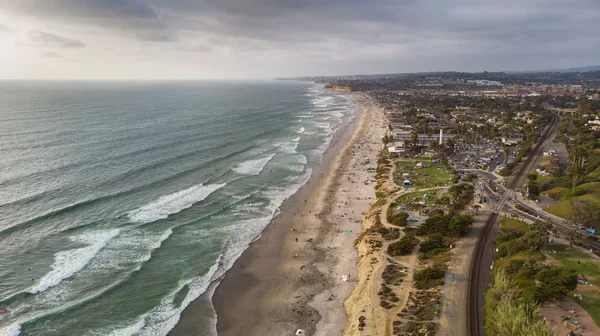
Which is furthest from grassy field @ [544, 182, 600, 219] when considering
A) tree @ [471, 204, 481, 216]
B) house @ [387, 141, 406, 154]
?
house @ [387, 141, 406, 154]

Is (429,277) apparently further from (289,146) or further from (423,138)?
(423,138)

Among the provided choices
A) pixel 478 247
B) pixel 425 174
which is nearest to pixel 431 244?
pixel 478 247

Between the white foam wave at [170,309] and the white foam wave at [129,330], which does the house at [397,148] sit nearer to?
the white foam wave at [170,309]

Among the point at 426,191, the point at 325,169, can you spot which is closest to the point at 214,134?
the point at 325,169

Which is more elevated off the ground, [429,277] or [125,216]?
[125,216]

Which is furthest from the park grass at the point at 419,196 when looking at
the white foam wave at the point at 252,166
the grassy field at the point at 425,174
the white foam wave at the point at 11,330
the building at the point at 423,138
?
the white foam wave at the point at 11,330
